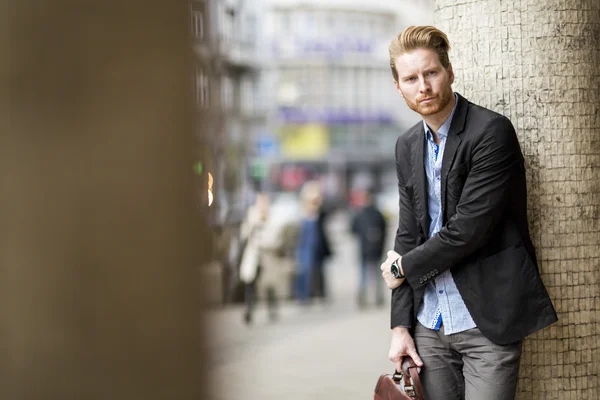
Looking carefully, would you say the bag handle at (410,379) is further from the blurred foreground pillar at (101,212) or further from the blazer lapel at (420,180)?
the blurred foreground pillar at (101,212)

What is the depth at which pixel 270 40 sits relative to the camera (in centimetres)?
5088

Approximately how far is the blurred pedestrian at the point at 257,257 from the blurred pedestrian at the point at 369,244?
159 cm

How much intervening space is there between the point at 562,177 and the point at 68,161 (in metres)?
2.14

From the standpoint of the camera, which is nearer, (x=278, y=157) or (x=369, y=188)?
(x=369, y=188)

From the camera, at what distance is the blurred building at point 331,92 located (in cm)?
4950

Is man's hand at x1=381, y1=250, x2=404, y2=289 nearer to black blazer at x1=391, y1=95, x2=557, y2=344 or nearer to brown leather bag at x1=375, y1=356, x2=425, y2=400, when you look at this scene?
black blazer at x1=391, y1=95, x2=557, y2=344

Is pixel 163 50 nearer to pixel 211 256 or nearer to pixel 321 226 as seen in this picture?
pixel 211 256

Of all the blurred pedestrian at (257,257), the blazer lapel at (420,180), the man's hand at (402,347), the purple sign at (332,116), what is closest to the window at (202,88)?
the blazer lapel at (420,180)

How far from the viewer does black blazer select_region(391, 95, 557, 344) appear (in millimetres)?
2109

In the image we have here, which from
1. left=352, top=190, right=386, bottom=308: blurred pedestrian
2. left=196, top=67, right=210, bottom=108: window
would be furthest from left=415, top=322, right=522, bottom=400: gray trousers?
left=352, top=190, right=386, bottom=308: blurred pedestrian

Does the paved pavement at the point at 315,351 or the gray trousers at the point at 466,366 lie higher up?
the gray trousers at the point at 466,366

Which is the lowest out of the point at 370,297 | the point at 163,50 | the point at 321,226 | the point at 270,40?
the point at 370,297

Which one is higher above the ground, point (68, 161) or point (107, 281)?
point (68, 161)

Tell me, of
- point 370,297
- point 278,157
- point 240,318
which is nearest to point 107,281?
point 240,318
